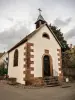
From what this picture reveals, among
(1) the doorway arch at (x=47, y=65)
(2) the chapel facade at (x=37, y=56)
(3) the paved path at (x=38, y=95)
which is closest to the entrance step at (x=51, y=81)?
(2) the chapel facade at (x=37, y=56)

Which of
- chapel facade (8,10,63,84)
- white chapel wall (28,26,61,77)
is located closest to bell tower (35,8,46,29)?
chapel facade (8,10,63,84)

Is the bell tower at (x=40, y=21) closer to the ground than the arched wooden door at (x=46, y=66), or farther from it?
farther from it

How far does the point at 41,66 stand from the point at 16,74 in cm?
375

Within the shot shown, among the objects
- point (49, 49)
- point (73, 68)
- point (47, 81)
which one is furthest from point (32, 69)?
point (73, 68)

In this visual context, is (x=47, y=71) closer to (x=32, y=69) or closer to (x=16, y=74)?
(x=32, y=69)

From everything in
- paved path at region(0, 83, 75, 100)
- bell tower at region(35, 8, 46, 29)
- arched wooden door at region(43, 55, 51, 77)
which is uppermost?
bell tower at region(35, 8, 46, 29)

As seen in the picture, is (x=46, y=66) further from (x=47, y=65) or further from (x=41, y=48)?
(x=41, y=48)

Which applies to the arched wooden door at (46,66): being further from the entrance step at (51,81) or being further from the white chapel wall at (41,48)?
the entrance step at (51,81)

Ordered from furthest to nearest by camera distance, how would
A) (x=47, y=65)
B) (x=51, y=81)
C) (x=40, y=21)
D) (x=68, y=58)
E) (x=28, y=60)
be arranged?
(x=68, y=58), (x=40, y=21), (x=47, y=65), (x=51, y=81), (x=28, y=60)

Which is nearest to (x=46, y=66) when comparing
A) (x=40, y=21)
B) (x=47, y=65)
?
(x=47, y=65)

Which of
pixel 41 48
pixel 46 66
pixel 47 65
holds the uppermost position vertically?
pixel 41 48

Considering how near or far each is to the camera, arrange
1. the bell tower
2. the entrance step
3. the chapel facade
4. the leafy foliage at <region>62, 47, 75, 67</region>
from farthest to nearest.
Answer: the leafy foliage at <region>62, 47, 75, 67</region>, the bell tower, the chapel facade, the entrance step

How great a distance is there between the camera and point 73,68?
21641mm

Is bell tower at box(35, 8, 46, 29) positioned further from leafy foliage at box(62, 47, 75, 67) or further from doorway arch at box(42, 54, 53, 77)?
leafy foliage at box(62, 47, 75, 67)
